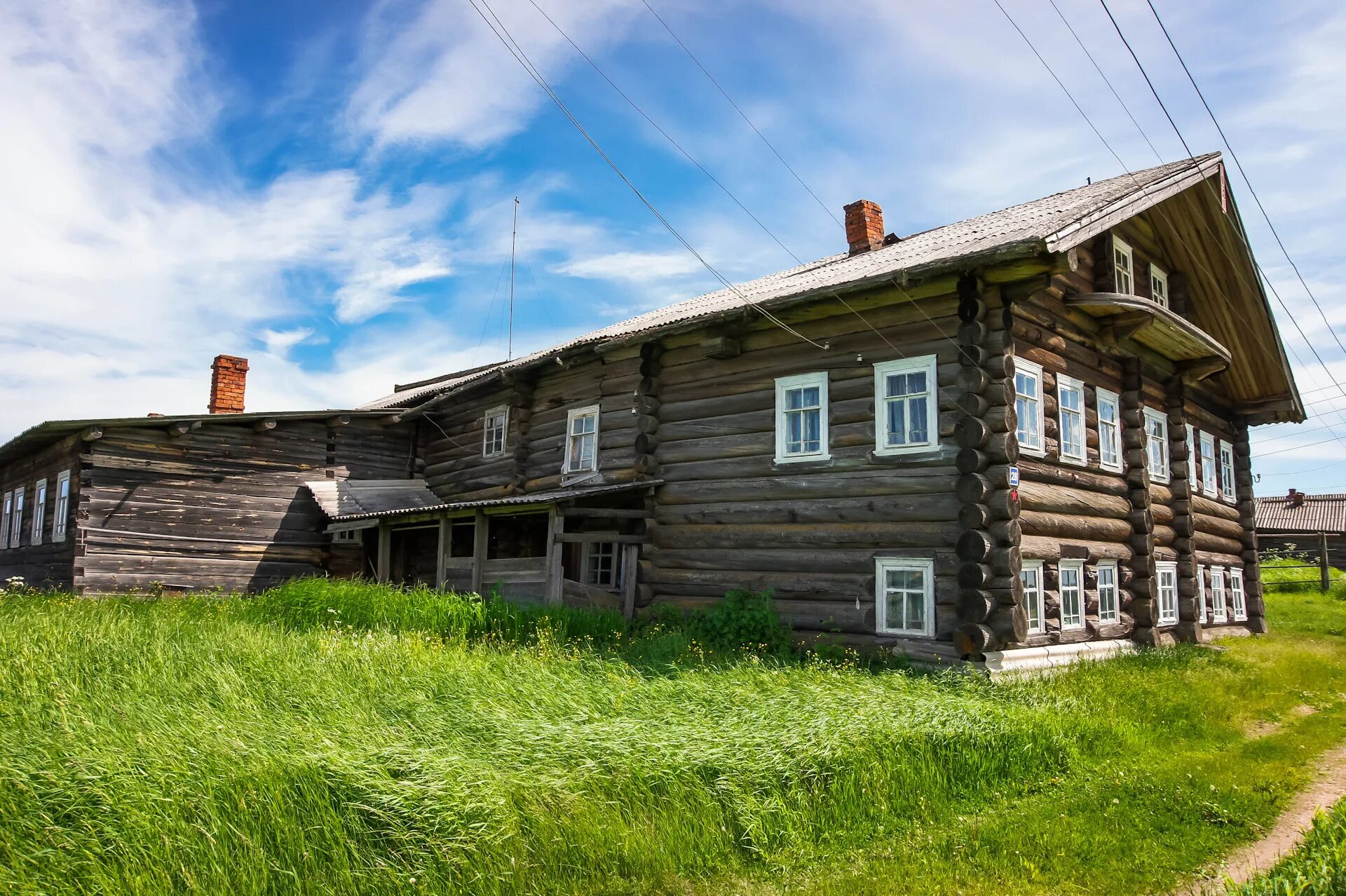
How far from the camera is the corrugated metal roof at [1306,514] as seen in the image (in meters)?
40.9

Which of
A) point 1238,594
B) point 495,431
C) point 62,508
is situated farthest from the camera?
point 495,431

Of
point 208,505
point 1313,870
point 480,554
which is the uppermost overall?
point 208,505

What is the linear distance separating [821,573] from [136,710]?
9231 mm

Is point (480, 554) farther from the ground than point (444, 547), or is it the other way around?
point (444, 547)

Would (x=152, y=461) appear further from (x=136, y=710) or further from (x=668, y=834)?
(x=668, y=834)

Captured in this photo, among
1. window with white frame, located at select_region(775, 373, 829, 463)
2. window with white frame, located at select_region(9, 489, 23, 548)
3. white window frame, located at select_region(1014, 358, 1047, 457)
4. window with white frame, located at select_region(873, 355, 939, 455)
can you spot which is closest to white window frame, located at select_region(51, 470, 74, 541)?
window with white frame, located at select_region(9, 489, 23, 548)

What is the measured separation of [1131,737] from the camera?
30.2 ft

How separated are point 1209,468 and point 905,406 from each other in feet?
37.6

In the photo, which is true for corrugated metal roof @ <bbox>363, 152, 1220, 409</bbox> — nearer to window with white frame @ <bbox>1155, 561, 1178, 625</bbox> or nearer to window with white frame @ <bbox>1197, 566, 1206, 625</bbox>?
window with white frame @ <bbox>1155, 561, 1178, 625</bbox>

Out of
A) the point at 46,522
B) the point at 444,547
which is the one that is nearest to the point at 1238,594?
the point at 444,547

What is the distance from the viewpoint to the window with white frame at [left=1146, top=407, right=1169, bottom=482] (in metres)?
17.1

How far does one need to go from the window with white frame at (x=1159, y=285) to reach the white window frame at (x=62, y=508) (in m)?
23.2

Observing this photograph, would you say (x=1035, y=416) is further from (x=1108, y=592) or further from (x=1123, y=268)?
(x=1123, y=268)

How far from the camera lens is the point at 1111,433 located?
15523mm
